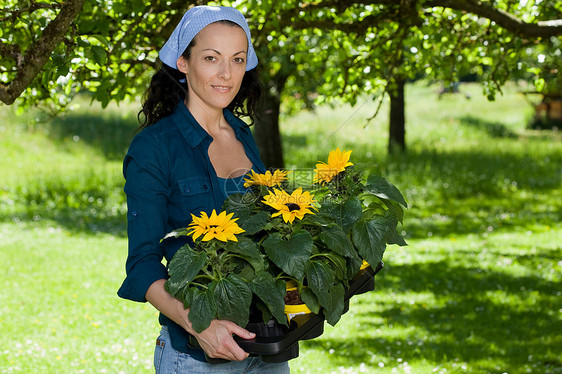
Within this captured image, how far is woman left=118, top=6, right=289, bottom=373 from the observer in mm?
1770

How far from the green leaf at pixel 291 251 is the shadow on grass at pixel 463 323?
10.5 feet

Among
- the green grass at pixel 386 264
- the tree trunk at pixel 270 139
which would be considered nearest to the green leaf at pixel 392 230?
the green grass at pixel 386 264

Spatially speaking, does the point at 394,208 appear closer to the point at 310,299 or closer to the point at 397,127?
the point at 310,299

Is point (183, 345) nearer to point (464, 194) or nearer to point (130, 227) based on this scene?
point (130, 227)

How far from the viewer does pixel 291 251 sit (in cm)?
174

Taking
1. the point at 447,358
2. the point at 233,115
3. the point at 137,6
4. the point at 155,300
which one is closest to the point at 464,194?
the point at 447,358

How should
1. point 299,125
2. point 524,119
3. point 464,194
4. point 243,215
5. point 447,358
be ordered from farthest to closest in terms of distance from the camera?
point 524,119
point 299,125
point 464,194
point 447,358
point 243,215

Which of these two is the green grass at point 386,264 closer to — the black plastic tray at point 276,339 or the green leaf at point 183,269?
the black plastic tray at point 276,339

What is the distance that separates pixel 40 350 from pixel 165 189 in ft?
11.7

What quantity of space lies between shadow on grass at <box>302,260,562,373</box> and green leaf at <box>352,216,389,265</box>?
3.06 metres

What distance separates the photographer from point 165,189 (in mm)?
1897

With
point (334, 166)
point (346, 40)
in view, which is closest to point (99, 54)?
point (334, 166)

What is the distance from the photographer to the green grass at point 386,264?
4.89 meters

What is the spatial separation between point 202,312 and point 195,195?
46 centimetres
